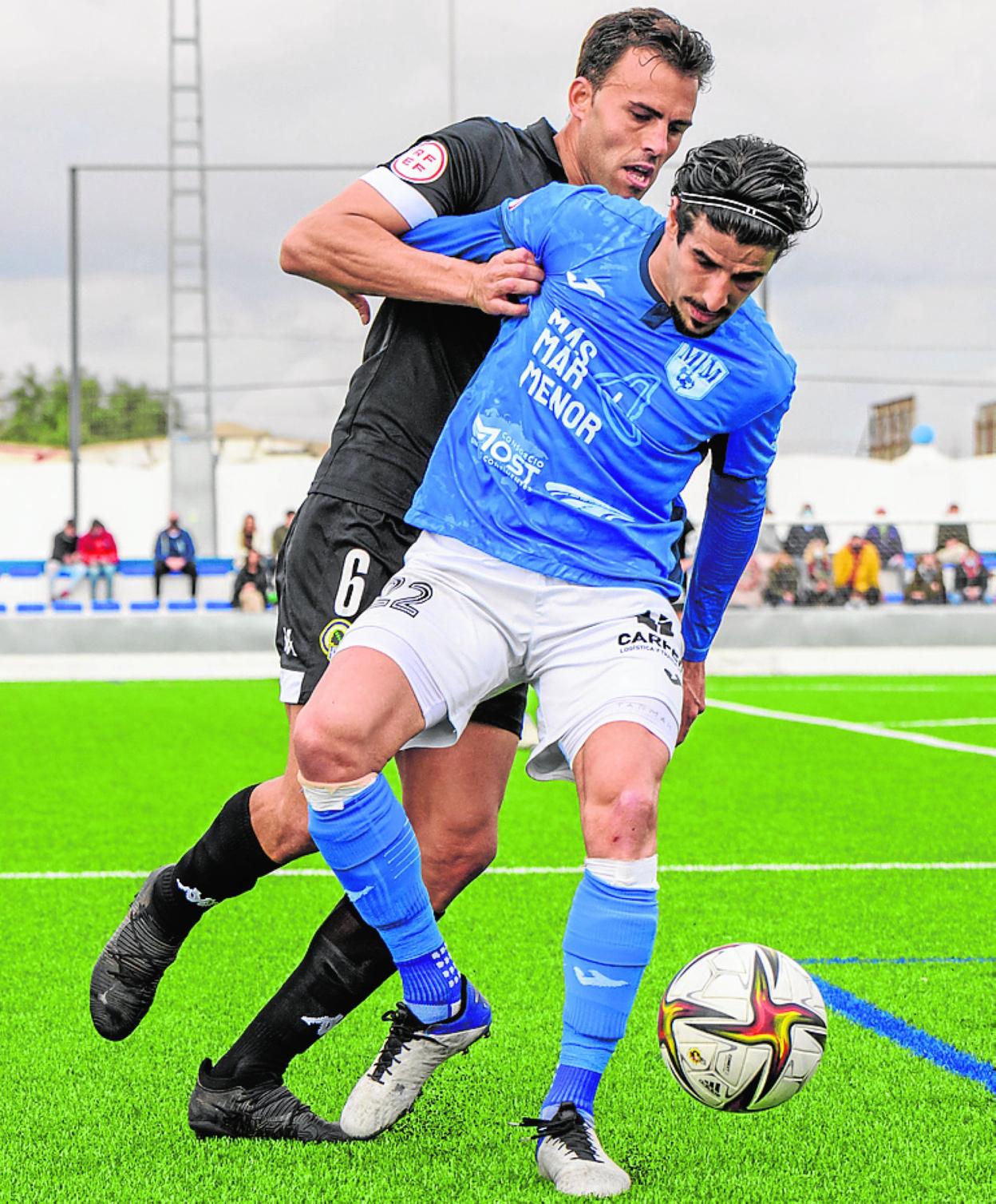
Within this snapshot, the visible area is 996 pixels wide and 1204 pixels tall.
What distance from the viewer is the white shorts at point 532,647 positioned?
2990mm

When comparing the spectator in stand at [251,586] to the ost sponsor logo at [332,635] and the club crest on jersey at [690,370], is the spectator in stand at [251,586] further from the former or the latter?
the club crest on jersey at [690,370]

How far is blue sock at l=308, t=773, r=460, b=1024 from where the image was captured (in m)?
2.93

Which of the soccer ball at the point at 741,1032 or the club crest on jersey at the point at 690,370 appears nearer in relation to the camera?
the soccer ball at the point at 741,1032

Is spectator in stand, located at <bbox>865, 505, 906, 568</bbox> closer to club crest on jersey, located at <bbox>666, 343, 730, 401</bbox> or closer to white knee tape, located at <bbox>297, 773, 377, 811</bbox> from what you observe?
club crest on jersey, located at <bbox>666, 343, 730, 401</bbox>

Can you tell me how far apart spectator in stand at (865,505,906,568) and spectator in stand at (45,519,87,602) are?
1114 cm

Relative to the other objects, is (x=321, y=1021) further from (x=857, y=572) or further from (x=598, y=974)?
(x=857, y=572)

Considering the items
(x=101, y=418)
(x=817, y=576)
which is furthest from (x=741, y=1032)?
(x=101, y=418)

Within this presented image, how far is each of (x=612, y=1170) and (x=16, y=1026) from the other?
1822 mm

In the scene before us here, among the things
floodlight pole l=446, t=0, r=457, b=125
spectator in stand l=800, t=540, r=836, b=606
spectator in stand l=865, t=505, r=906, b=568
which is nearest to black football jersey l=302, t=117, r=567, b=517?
spectator in stand l=800, t=540, r=836, b=606

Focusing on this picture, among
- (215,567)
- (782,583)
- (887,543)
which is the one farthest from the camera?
(215,567)

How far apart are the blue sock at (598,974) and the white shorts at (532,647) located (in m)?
0.28

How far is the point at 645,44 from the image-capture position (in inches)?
135

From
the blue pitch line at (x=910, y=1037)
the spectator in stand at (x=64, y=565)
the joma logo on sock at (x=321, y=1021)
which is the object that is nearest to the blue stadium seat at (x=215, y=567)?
the spectator in stand at (x=64, y=565)

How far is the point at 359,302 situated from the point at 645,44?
82cm
